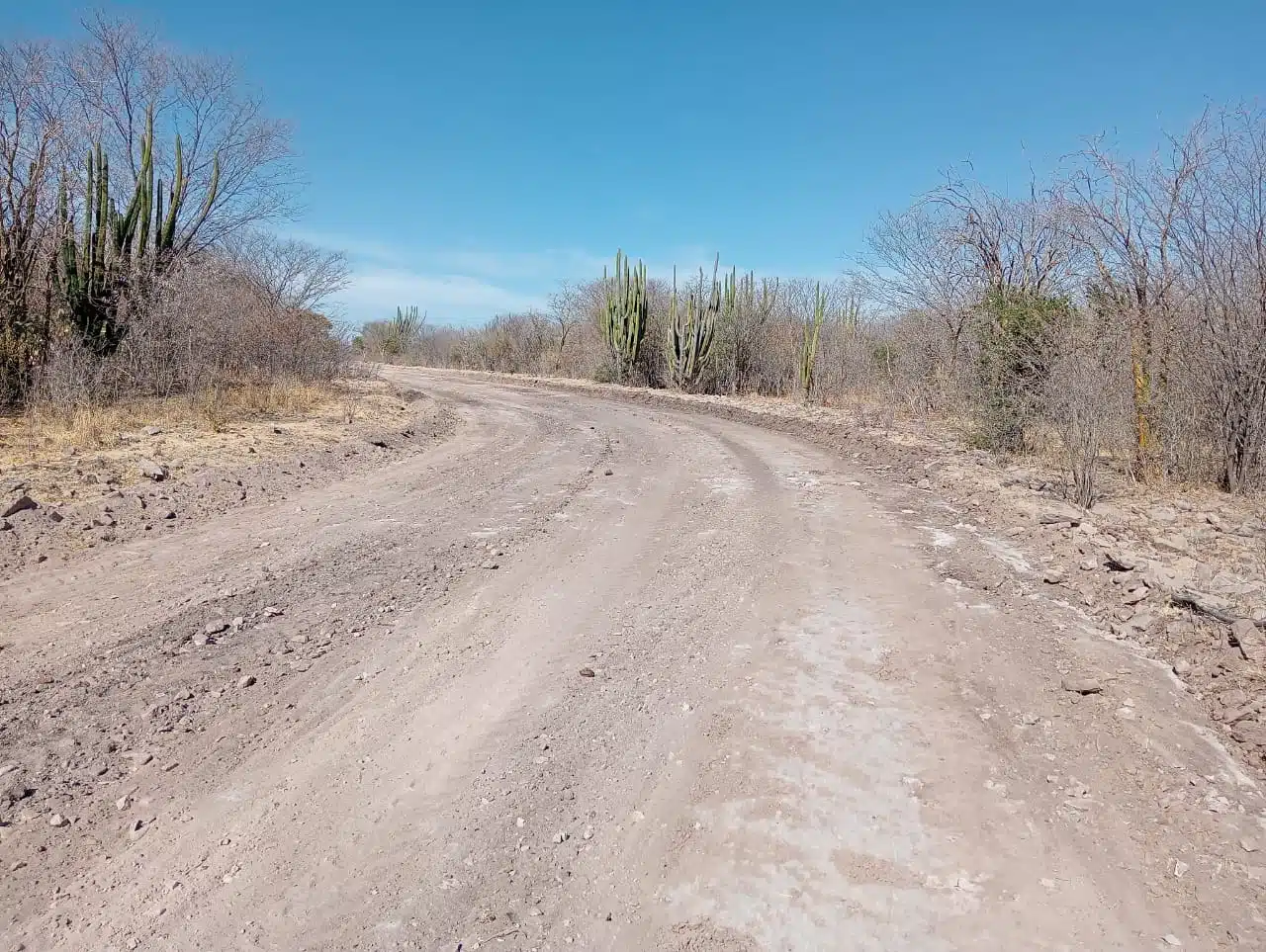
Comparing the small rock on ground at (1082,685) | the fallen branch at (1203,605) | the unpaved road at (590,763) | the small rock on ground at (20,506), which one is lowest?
the unpaved road at (590,763)

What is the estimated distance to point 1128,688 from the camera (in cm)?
382

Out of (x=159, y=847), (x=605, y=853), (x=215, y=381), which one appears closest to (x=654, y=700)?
(x=605, y=853)

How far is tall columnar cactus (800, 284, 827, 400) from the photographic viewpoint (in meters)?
21.1

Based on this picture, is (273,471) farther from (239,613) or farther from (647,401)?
(647,401)

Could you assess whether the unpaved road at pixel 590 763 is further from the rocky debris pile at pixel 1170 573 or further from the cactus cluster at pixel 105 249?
the cactus cluster at pixel 105 249

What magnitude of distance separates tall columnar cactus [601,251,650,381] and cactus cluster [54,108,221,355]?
14.1 meters

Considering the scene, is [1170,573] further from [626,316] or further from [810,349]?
[626,316]

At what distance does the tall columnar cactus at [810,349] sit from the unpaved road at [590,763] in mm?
15964

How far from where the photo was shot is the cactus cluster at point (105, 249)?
12289 millimetres

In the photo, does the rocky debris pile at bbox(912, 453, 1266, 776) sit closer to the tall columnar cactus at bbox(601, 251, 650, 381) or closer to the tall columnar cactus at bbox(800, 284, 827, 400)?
the tall columnar cactus at bbox(800, 284, 827, 400)

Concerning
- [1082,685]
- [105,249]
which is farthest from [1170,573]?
[105,249]

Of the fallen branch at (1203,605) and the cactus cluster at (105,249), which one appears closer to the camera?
the fallen branch at (1203,605)

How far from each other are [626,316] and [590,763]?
23.7 metres

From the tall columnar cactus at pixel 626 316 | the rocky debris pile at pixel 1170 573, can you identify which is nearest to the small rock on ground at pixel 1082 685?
the rocky debris pile at pixel 1170 573
